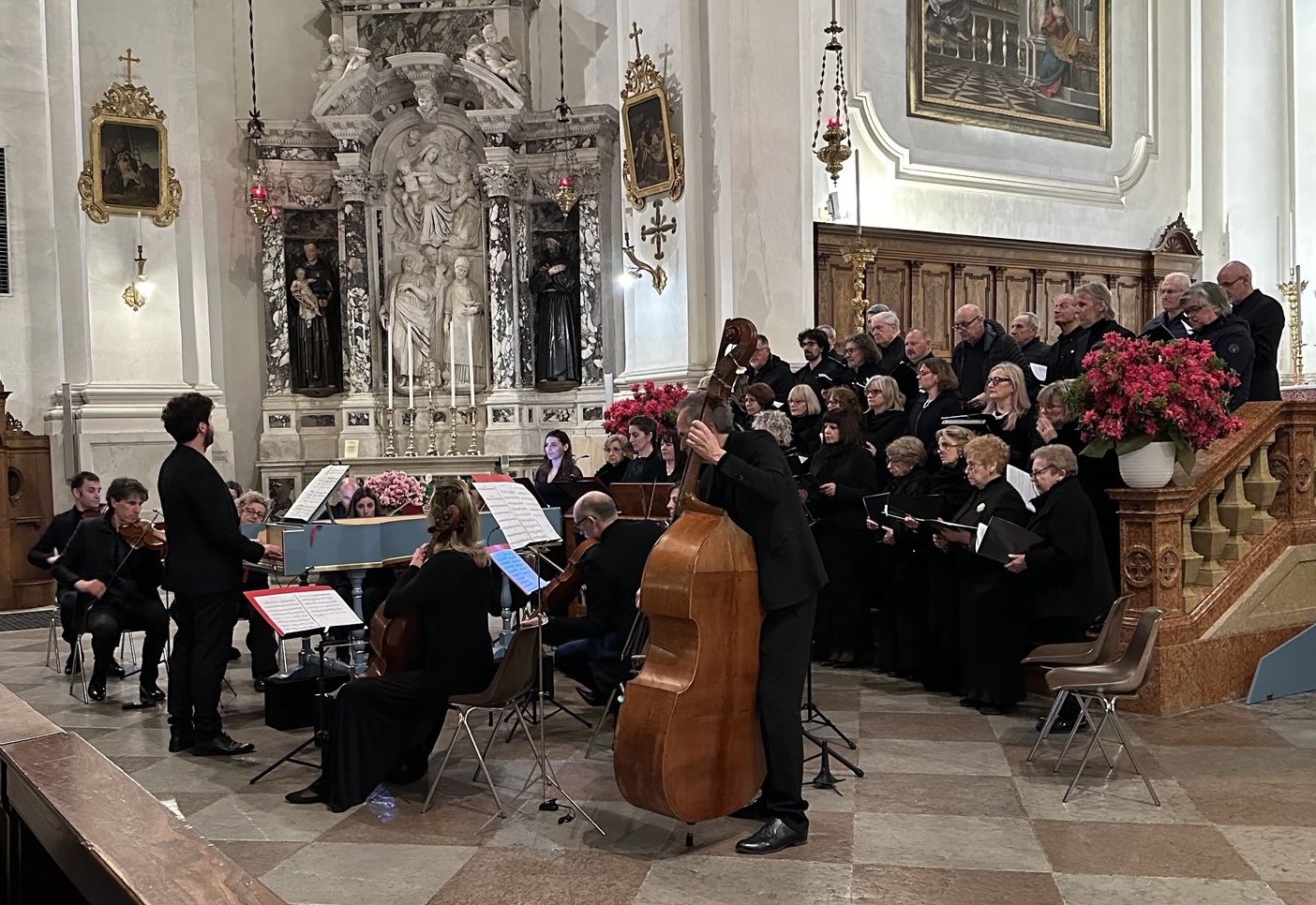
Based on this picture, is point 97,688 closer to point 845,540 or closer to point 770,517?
point 845,540

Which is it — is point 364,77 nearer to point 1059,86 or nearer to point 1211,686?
point 1059,86

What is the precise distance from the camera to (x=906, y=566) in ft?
25.0

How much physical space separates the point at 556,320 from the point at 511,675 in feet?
31.8

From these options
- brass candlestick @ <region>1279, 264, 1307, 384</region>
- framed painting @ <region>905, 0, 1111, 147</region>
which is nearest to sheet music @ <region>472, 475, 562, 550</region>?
framed painting @ <region>905, 0, 1111, 147</region>

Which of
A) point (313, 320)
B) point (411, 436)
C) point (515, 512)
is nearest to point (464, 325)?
point (411, 436)

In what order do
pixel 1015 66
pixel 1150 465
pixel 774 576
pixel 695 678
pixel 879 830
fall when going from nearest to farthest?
1. pixel 695 678
2. pixel 774 576
3. pixel 879 830
4. pixel 1150 465
5. pixel 1015 66

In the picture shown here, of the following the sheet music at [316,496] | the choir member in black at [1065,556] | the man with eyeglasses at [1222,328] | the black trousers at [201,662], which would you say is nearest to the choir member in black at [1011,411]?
the choir member in black at [1065,556]

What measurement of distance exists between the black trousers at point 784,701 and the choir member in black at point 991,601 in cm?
228

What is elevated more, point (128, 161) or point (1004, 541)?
point (128, 161)

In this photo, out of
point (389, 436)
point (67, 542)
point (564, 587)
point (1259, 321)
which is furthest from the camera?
point (389, 436)

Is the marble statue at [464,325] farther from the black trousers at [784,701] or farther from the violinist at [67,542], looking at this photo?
the black trousers at [784,701]

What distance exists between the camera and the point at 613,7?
1456 centimetres

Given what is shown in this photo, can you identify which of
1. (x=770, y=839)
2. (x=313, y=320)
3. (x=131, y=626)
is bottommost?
(x=770, y=839)

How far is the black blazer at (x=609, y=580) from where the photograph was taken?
19.9 feet
